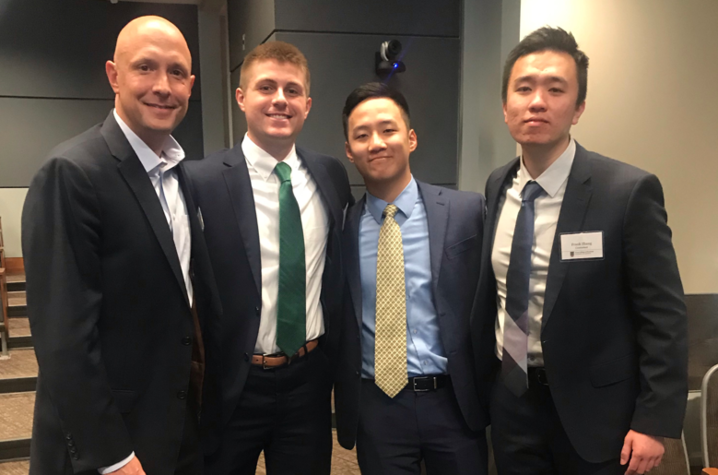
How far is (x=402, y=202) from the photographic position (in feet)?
5.67

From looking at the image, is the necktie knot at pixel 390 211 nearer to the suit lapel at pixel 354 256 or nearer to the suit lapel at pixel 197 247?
the suit lapel at pixel 354 256

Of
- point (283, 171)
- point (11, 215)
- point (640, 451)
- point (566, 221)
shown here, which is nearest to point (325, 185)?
point (283, 171)

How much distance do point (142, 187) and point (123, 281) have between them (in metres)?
0.26

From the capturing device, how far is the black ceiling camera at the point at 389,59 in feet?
10.5

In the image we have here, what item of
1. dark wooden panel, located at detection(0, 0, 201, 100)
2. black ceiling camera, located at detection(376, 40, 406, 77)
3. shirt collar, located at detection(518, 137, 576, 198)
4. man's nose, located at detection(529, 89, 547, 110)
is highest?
dark wooden panel, located at detection(0, 0, 201, 100)

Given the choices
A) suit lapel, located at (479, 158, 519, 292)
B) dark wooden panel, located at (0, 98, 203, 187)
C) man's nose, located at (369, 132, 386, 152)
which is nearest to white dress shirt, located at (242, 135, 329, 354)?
man's nose, located at (369, 132, 386, 152)

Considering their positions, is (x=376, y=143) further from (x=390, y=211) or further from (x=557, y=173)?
(x=557, y=173)

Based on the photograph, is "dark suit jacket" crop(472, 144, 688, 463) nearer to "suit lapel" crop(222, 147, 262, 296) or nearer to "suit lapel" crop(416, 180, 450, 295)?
"suit lapel" crop(416, 180, 450, 295)

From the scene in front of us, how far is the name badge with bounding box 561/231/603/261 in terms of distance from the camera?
1399 mm

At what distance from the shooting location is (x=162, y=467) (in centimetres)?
135

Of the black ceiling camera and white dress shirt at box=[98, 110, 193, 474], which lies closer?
white dress shirt at box=[98, 110, 193, 474]

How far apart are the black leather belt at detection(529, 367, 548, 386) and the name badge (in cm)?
37

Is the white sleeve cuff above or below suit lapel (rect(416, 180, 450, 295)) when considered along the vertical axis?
below

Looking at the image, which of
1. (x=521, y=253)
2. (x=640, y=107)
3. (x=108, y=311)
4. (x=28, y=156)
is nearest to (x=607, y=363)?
(x=521, y=253)
